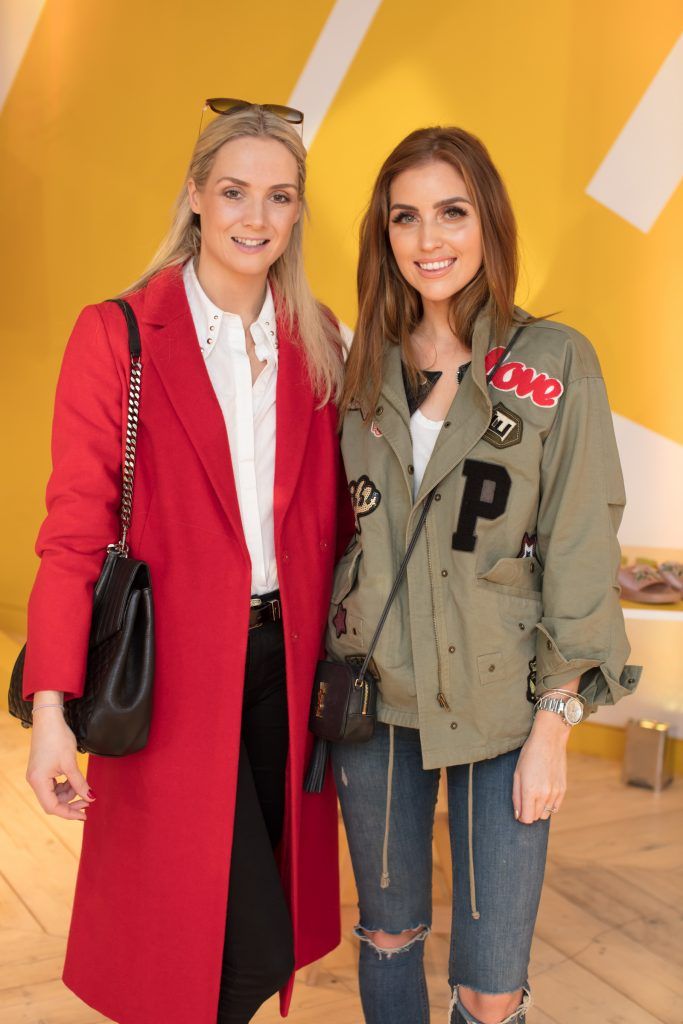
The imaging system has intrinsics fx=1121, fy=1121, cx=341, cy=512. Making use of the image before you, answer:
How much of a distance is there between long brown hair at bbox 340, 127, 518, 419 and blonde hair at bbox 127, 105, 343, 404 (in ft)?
0.21

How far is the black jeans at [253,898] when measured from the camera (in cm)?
199

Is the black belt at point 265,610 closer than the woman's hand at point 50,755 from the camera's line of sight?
No

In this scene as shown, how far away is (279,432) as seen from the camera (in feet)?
6.65

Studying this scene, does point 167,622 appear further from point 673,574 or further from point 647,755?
point 647,755

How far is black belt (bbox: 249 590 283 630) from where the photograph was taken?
6.51ft

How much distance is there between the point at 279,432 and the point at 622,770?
2818 mm

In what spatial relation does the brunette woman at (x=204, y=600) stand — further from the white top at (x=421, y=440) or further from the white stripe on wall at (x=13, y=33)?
the white stripe on wall at (x=13, y=33)

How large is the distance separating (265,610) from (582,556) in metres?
0.56

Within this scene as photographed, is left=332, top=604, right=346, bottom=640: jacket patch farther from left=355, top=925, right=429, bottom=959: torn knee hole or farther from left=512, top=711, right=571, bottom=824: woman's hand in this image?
left=355, top=925, right=429, bottom=959: torn knee hole

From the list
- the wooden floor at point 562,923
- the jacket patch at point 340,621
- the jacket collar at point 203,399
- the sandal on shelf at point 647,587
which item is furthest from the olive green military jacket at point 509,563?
the sandal on shelf at point 647,587

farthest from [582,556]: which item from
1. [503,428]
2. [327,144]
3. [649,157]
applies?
[327,144]

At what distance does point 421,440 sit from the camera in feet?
6.51

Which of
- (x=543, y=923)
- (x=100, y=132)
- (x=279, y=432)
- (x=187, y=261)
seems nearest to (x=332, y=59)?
(x=100, y=132)

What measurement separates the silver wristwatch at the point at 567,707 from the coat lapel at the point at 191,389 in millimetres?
578
